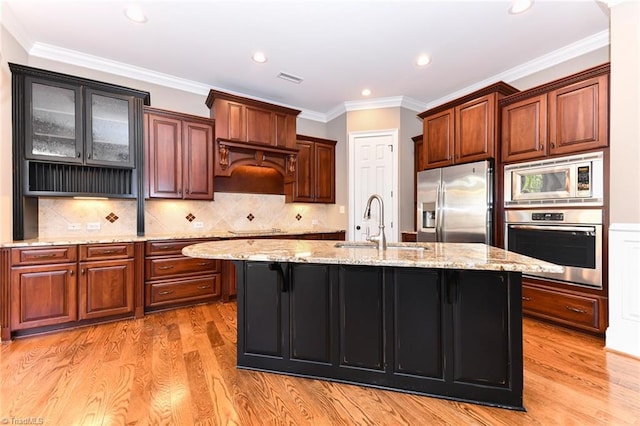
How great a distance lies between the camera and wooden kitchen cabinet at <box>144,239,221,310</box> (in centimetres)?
311

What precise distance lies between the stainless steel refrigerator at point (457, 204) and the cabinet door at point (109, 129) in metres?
3.67

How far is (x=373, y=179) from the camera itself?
14.8 feet

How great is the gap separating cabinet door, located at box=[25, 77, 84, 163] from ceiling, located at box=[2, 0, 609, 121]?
547 millimetres

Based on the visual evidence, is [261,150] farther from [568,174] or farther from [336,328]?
[568,174]

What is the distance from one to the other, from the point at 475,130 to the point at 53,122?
15.0ft

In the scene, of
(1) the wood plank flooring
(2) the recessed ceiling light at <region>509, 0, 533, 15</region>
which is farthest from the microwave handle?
(2) the recessed ceiling light at <region>509, 0, 533, 15</region>

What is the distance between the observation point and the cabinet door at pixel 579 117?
2426mm

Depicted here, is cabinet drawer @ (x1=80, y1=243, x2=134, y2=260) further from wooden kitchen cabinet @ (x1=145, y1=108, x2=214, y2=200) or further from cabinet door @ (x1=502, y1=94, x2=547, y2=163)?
cabinet door @ (x1=502, y1=94, x2=547, y2=163)

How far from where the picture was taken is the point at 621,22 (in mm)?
2254

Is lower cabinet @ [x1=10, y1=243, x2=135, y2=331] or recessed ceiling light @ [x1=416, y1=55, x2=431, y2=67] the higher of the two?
recessed ceiling light @ [x1=416, y1=55, x2=431, y2=67]

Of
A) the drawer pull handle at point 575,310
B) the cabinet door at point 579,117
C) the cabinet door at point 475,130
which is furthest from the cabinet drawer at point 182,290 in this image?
the cabinet door at point 579,117

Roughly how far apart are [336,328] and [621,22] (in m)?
3.33

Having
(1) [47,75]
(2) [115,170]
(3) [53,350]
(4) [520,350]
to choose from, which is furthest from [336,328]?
(1) [47,75]

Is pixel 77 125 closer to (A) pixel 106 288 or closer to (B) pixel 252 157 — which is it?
(A) pixel 106 288
